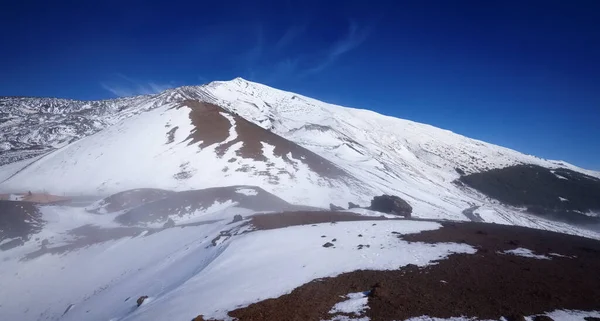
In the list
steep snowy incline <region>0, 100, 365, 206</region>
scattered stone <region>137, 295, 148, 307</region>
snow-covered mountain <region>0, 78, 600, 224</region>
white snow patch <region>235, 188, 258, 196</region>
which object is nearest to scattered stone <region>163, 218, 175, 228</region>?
white snow patch <region>235, 188, 258, 196</region>

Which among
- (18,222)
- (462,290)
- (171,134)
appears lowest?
(462,290)

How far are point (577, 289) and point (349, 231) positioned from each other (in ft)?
38.7

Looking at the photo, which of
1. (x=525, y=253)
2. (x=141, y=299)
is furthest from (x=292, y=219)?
(x=525, y=253)

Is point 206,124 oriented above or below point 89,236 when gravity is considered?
above

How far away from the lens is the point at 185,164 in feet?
171

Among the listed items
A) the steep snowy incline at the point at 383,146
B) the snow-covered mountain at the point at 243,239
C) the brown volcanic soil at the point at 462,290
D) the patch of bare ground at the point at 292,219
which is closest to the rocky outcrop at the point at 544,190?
the snow-covered mountain at the point at 243,239

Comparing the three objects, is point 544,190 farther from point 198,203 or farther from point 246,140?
point 198,203

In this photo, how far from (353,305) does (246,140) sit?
51292 millimetres

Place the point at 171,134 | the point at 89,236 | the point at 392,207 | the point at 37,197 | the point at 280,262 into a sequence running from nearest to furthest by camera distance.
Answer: the point at 280,262 < the point at 89,236 < the point at 392,207 < the point at 37,197 < the point at 171,134

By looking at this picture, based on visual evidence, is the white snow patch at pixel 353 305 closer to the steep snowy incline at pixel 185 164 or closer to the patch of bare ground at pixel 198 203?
the patch of bare ground at pixel 198 203

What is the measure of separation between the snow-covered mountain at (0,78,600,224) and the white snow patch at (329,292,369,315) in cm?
3264

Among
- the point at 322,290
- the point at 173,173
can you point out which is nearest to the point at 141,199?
the point at 173,173

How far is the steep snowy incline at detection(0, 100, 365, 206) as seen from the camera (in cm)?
4775

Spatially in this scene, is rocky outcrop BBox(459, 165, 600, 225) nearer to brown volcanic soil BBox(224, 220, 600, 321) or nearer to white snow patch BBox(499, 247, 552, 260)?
white snow patch BBox(499, 247, 552, 260)
